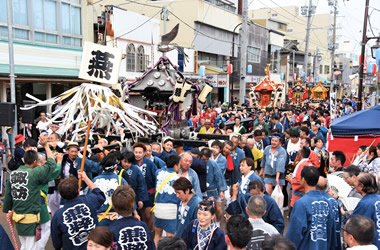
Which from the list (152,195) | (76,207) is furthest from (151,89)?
(76,207)

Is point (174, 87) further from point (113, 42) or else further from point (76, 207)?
point (113, 42)

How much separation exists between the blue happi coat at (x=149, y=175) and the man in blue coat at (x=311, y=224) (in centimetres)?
279

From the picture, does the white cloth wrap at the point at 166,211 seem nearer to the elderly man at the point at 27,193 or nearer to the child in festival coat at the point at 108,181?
the child in festival coat at the point at 108,181

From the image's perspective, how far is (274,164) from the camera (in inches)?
295

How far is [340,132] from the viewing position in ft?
26.8

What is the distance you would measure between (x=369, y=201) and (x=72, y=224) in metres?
3.29

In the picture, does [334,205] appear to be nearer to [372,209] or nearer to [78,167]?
[372,209]

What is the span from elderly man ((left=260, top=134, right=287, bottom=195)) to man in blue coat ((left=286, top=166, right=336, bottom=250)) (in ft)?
10.5

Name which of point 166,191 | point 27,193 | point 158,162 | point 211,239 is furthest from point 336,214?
point 27,193

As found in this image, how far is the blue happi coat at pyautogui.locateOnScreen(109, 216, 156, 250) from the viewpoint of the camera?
3.52 meters

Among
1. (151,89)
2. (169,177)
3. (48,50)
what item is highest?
(48,50)

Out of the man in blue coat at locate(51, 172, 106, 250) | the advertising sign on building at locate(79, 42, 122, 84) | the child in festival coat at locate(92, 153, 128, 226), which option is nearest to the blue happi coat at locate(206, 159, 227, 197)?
the child in festival coat at locate(92, 153, 128, 226)

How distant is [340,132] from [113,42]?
13.6 meters

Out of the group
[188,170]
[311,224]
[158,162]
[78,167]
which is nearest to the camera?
[311,224]
